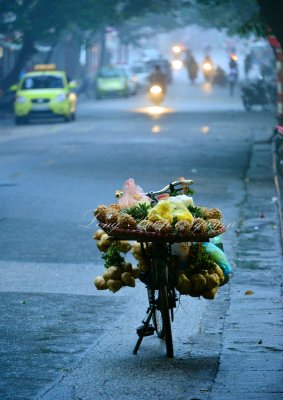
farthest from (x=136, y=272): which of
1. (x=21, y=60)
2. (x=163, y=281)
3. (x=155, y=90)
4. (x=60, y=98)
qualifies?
(x=155, y=90)

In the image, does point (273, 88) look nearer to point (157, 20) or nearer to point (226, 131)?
point (226, 131)

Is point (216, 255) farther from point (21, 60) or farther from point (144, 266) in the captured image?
point (21, 60)

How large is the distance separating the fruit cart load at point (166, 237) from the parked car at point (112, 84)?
54998mm

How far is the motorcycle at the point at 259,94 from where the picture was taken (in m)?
45.7

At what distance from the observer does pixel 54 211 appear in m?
17.0

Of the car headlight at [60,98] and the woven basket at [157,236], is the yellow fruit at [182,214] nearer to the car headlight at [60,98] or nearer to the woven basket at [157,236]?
the woven basket at [157,236]

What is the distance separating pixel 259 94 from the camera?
153 feet

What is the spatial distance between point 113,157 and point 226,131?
9.58m

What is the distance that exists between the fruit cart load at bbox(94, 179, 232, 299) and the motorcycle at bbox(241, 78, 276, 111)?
122ft

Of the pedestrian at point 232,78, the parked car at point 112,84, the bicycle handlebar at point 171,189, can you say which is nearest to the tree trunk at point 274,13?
the bicycle handlebar at point 171,189

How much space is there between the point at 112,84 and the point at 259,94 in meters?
18.2

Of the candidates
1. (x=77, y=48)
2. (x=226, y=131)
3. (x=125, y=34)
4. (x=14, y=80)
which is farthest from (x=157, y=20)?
(x=226, y=131)

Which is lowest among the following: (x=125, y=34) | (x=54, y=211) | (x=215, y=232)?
(x=125, y=34)

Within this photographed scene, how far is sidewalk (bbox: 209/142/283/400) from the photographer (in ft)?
24.7
